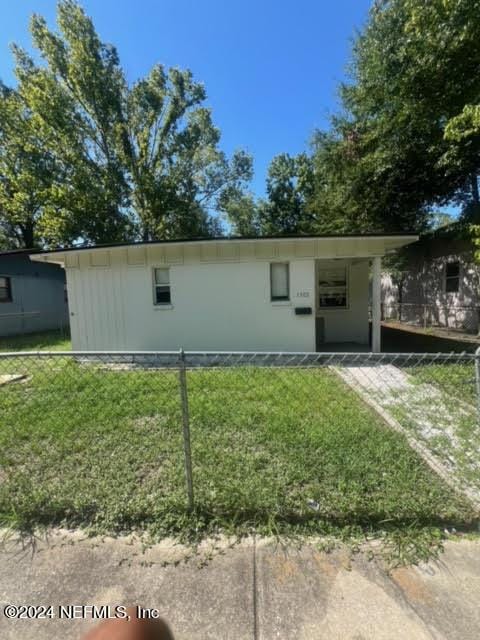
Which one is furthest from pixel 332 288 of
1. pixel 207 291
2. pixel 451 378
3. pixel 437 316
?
pixel 437 316

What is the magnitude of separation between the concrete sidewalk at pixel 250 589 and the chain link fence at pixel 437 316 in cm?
1252

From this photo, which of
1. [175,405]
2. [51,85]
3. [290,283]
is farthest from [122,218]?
[175,405]

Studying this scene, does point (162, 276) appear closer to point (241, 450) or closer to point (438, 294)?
point (241, 450)

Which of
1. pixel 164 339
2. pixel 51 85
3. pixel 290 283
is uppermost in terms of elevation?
pixel 51 85

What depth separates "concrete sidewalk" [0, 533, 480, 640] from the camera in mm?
1562

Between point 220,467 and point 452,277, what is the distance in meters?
14.3

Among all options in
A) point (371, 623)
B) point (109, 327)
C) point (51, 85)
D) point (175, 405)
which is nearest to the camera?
point (371, 623)

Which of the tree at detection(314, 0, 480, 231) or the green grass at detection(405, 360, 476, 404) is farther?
the tree at detection(314, 0, 480, 231)

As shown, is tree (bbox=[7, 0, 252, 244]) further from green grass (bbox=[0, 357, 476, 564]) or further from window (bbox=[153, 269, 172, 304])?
green grass (bbox=[0, 357, 476, 564])

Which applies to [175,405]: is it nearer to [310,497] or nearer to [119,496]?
[119,496]

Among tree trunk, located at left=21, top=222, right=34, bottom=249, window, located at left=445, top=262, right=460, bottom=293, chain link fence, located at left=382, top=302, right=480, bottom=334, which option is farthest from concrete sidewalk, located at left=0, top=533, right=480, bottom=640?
tree trunk, located at left=21, top=222, right=34, bottom=249

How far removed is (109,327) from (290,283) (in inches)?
192

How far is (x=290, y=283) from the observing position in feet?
25.0

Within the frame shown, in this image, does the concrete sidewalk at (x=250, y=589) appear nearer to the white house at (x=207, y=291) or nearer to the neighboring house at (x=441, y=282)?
the white house at (x=207, y=291)
